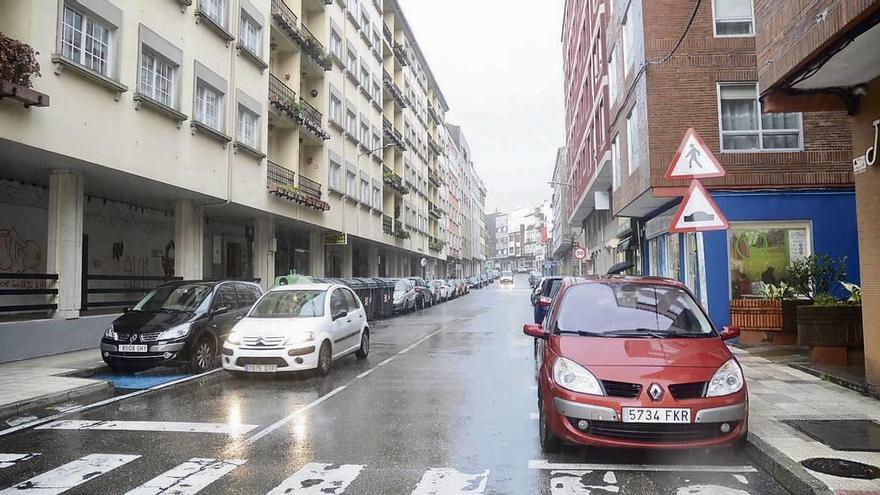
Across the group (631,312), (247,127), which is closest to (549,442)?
(631,312)

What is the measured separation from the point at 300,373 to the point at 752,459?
23.1 ft

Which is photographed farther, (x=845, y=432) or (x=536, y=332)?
(x=536, y=332)

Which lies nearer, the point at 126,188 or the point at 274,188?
the point at 126,188

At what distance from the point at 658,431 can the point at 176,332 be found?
26.7 ft

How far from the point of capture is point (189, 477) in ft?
15.7

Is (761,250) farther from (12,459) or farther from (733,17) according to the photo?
(12,459)

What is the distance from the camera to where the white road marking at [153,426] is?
251 inches

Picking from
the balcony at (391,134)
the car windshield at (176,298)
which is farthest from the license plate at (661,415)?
the balcony at (391,134)

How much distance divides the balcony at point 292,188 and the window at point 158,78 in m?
5.54

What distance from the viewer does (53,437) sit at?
6.17 m

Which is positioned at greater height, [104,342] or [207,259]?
[207,259]

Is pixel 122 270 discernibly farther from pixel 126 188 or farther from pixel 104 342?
pixel 104 342

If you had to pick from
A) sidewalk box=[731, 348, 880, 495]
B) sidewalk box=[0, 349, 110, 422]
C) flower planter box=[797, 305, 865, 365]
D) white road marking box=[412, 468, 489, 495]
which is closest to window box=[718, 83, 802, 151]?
flower planter box=[797, 305, 865, 365]

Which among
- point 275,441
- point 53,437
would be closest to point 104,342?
point 53,437
